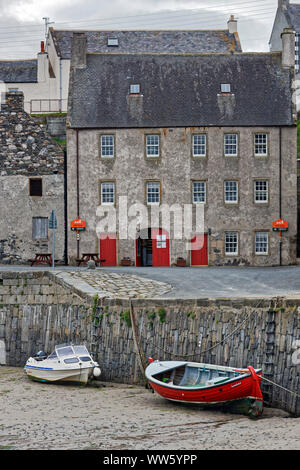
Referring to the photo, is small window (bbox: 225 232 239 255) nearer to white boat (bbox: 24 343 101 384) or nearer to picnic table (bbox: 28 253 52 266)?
picnic table (bbox: 28 253 52 266)

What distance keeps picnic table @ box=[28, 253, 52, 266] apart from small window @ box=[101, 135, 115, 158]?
230 inches

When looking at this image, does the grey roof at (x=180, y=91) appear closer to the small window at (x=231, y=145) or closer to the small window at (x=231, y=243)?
the small window at (x=231, y=145)

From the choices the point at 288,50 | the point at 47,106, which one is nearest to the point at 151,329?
the point at 288,50

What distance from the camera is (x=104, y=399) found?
2047 cm

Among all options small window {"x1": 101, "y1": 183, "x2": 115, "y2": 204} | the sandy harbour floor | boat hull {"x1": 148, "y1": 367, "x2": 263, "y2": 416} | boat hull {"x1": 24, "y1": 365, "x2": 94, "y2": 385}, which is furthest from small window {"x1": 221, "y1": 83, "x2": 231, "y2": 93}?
boat hull {"x1": 148, "y1": 367, "x2": 263, "y2": 416}

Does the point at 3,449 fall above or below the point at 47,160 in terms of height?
below

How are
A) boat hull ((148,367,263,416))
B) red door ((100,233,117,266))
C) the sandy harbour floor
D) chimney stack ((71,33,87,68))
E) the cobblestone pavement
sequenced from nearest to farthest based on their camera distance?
the sandy harbour floor < boat hull ((148,367,263,416)) < the cobblestone pavement < red door ((100,233,117,266)) < chimney stack ((71,33,87,68))

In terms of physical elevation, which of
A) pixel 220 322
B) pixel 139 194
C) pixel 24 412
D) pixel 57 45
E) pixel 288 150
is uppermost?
pixel 57 45

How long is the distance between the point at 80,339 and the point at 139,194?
47.5 ft

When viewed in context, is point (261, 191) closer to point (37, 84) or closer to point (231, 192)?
point (231, 192)

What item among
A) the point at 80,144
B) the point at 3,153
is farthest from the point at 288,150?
the point at 3,153

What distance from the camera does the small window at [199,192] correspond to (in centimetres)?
3734

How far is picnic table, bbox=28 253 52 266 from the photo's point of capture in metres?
36.4

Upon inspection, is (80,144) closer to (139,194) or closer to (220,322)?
(139,194)
